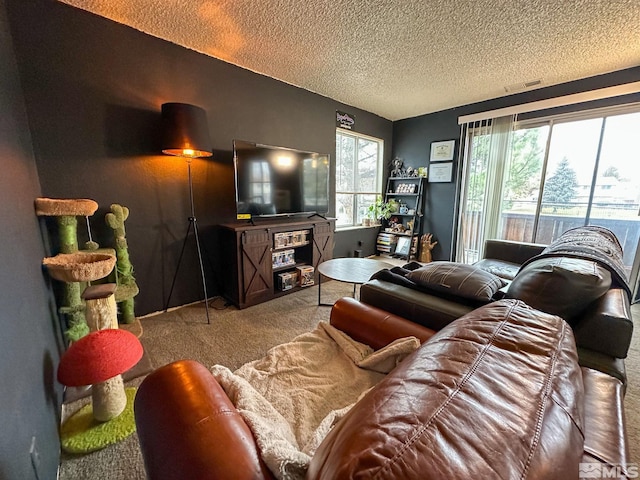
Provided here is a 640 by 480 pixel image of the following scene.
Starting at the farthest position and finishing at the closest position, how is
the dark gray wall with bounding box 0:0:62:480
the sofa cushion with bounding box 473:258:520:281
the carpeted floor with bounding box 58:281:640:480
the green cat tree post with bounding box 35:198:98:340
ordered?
the sofa cushion with bounding box 473:258:520:281 < the green cat tree post with bounding box 35:198:98:340 < the carpeted floor with bounding box 58:281:640:480 < the dark gray wall with bounding box 0:0:62:480

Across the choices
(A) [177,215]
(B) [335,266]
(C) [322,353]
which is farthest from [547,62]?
(A) [177,215]

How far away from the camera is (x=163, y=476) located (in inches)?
23.2

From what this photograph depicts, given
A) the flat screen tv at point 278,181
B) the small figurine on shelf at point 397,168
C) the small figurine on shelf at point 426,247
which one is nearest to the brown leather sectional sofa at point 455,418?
the flat screen tv at point 278,181

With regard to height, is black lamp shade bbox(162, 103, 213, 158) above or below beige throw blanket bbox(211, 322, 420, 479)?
above

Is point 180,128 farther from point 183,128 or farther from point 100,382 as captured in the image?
point 100,382

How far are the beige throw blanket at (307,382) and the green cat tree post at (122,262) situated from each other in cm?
152

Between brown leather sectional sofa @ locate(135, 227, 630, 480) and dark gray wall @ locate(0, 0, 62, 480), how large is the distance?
17.3 inches

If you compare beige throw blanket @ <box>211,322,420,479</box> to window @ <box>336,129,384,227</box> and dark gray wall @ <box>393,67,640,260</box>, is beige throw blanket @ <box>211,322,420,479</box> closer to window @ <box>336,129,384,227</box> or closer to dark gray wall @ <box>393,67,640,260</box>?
window @ <box>336,129,384,227</box>

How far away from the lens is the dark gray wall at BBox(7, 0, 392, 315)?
193 centimetres

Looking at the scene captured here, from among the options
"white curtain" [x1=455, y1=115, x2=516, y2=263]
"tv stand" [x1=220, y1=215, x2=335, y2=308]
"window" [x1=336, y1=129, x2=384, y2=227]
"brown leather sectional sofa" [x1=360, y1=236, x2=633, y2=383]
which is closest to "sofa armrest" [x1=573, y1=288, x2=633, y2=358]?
"brown leather sectional sofa" [x1=360, y1=236, x2=633, y2=383]

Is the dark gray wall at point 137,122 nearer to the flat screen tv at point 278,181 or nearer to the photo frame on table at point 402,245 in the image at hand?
the flat screen tv at point 278,181

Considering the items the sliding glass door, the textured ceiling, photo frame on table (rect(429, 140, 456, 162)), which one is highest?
the textured ceiling

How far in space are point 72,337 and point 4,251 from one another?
1028mm

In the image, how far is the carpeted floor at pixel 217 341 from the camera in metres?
1.22
